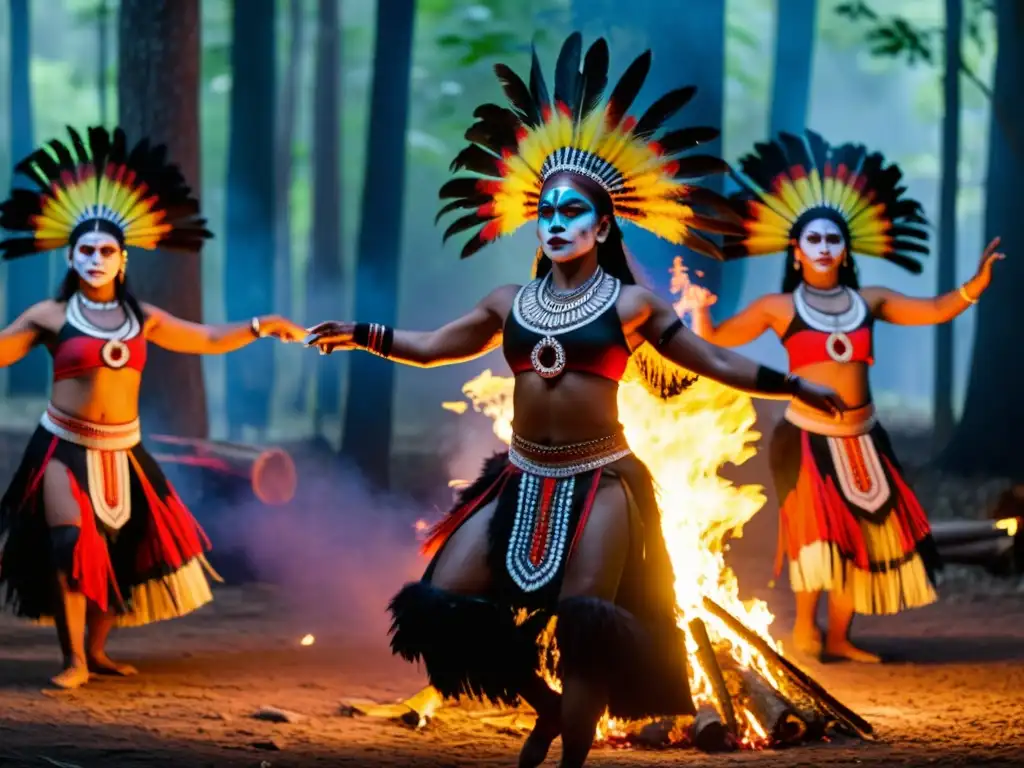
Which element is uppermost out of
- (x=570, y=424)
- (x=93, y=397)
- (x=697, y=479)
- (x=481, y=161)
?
(x=481, y=161)

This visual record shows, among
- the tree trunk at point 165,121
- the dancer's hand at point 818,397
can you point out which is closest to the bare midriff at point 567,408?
the dancer's hand at point 818,397

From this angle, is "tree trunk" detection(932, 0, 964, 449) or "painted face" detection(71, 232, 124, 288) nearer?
"painted face" detection(71, 232, 124, 288)

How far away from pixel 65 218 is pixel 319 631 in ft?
9.19

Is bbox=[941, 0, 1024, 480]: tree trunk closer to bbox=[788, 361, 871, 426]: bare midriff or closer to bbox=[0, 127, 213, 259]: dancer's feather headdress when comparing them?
bbox=[788, 361, 871, 426]: bare midriff

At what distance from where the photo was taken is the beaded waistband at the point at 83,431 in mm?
7324

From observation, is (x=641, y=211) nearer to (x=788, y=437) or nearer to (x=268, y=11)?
(x=788, y=437)

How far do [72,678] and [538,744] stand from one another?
2560 millimetres

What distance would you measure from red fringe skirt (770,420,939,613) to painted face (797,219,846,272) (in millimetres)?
831

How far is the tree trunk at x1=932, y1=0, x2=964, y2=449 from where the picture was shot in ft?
59.6

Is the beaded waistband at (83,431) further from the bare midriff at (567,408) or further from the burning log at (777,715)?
the burning log at (777,715)

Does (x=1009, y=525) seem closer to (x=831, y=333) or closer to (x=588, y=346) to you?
(x=831, y=333)

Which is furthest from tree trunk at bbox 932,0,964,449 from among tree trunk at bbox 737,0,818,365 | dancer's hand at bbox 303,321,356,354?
dancer's hand at bbox 303,321,356,354

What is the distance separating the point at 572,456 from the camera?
5.58m

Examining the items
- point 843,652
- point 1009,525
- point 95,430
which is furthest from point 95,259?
point 1009,525
